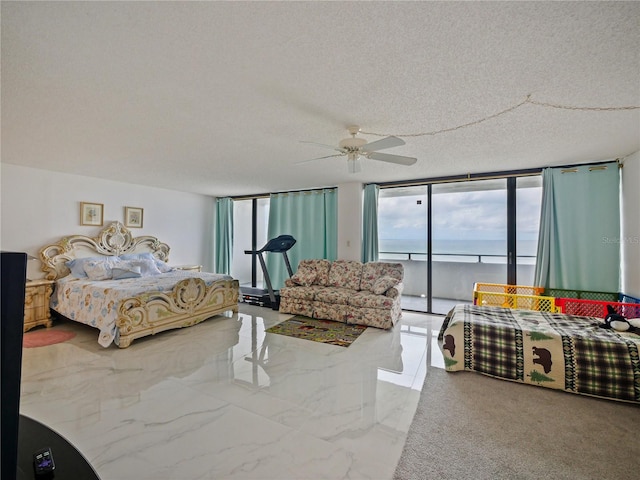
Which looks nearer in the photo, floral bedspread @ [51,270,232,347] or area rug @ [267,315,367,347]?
floral bedspread @ [51,270,232,347]

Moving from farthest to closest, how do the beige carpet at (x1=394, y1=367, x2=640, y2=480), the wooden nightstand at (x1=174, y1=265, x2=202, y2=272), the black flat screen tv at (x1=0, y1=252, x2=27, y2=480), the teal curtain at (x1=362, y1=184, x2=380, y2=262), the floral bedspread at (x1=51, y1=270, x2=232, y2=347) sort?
the wooden nightstand at (x1=174, y1=265, x2=202, y2=272)
the teal curtain at (x1=362, y1=184, x2=380, y2=262)
the floral bedspread at (x1=51, y1=270, x2=232, y2=347)
the beige carpet at (x1=394, y1=367, x2=640, y2=480)
the black flat screen tv at (x1=0, y1=252, x2=27, y2=480)

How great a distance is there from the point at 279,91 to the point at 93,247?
184 inches

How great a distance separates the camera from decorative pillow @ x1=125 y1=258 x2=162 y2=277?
15.8 ft

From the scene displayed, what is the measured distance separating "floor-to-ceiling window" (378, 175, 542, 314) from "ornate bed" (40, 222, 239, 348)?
3.14 meters

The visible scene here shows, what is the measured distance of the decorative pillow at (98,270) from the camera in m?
4.33

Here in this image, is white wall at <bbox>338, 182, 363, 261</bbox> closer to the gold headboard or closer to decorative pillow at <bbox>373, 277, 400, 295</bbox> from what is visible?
decorative pillow at <bbox>373, 277, 400, 295</bbox>

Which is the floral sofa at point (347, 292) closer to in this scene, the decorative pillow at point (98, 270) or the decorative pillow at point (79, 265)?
the decorative pillow at point (98, 270)

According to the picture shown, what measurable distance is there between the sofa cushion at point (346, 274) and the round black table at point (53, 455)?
427 cm

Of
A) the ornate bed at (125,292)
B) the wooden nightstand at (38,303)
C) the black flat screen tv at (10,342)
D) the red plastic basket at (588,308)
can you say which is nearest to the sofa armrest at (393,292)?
the red plastic basket at (588,308)

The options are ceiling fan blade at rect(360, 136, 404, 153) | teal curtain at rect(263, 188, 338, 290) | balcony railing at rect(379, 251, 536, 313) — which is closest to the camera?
ceiling fan blade at rect(360, 136, 404, 153)

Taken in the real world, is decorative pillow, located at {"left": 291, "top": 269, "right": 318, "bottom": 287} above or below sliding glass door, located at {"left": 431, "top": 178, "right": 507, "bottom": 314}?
below

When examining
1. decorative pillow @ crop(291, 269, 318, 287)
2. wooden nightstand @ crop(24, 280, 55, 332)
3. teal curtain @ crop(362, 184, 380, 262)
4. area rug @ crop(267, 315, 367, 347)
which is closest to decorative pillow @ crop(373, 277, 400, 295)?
area rug @ crop(267, 315, 367, 347)

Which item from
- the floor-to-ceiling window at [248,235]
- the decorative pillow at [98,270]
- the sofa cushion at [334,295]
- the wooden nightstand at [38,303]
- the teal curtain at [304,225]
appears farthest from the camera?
the floor-to-ceiling window at [248,235]

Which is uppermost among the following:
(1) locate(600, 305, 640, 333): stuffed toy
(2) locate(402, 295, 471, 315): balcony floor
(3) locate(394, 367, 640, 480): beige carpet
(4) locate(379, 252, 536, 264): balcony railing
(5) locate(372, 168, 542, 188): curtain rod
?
(5) locate(372, 168, 542, 188): curtain rod
